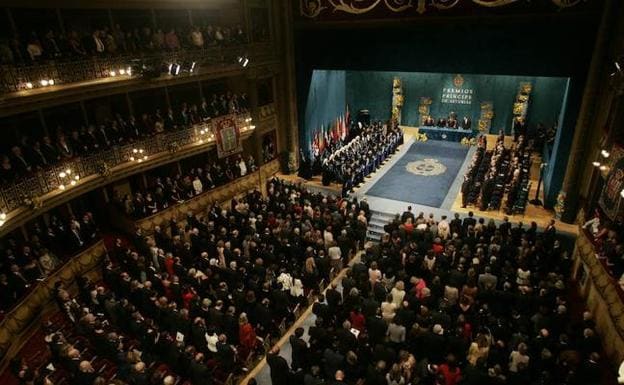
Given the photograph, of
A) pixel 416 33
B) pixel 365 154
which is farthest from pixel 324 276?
pixel 416 33

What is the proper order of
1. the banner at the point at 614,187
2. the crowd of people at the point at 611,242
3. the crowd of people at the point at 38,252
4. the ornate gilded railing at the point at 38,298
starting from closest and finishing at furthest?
1. the crowd of people at the point at 611,242
2. the ornate gilded railing at the point at 38,298
3. the crowd of people at the point at 38,252
4. the banner at the point at 614,187

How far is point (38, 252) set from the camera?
35.1ft

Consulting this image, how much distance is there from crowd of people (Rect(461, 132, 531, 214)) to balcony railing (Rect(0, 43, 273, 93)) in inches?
387

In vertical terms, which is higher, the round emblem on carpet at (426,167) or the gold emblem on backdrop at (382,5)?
the gold emblem on backdrop at (382,5)

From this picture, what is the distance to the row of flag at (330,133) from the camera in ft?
69.3

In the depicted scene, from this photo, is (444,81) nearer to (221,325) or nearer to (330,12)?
(330,12)

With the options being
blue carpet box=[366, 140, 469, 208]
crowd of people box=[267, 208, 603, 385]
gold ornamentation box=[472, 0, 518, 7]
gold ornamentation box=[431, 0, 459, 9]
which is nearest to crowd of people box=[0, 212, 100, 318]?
crowd of people box=[267, 208, 603, 385]

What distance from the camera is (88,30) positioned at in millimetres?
13445

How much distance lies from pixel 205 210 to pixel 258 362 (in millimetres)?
7371

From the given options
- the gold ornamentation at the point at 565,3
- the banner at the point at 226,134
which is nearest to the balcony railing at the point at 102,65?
the banner at the point at 226,134

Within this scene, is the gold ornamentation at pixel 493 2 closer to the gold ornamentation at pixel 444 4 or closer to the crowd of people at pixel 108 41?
the gold ornamentation at pixel 444 4

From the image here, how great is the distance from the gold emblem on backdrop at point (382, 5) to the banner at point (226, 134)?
5.66 meters

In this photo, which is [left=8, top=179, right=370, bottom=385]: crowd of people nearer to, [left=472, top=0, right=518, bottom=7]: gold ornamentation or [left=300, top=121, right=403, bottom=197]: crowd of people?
[left=300, top=121, right=403, bottom=197]: crowd of people

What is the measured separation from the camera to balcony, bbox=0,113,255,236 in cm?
1000
